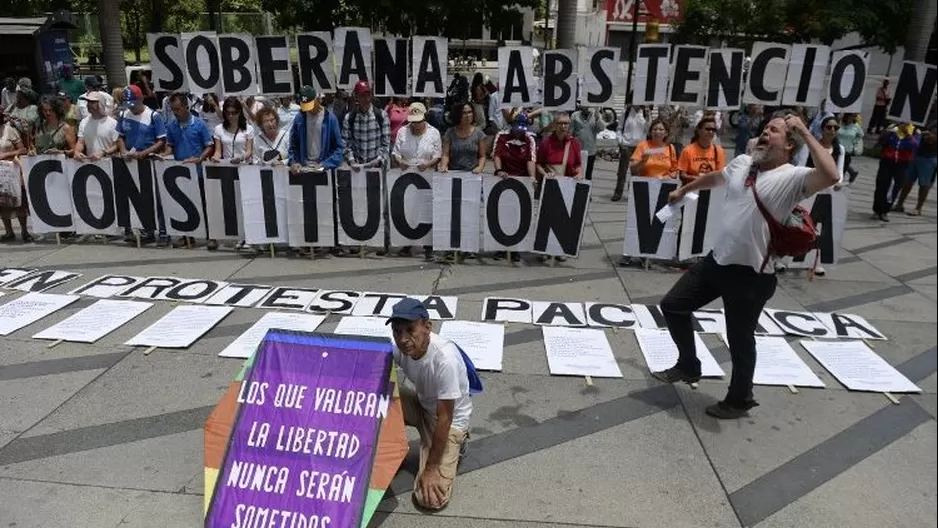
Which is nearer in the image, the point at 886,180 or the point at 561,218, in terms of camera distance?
the point at 561,218

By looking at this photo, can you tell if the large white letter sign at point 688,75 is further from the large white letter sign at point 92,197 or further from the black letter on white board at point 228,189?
the large white letter sign at point 92,197

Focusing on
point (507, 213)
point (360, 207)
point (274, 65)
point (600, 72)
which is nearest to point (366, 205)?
point (360, 207)

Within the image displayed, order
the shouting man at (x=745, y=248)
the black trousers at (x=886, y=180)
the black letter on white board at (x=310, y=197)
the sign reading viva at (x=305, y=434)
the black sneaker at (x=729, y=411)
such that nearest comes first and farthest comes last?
the sign reading viva at (x=305, y=434) → the shouting man at (x=745, y=248) → the black sneaker at (x=729, y=411) → the black letter on white board at (x=310, y=197) → the black trousers at (x=886, y=180)

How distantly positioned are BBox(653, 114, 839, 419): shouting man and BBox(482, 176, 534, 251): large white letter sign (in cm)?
301

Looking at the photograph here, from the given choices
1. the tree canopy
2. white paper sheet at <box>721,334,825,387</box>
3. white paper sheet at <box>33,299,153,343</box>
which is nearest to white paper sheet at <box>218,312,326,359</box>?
white paper sheet at <box>33,299,153,343</box>

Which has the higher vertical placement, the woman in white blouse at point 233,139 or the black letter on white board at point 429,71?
the black letter on white board at point 429,71

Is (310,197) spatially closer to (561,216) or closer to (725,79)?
(561,216)

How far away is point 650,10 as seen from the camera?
21.3m

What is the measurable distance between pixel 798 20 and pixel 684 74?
18.2 m

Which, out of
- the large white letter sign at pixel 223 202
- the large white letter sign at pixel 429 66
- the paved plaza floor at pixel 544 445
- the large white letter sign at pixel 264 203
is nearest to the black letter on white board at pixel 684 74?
the large white letter sign at pixel 429 66

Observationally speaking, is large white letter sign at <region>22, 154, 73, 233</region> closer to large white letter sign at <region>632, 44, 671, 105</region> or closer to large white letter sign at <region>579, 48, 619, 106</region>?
large white letter sign at <region>579, 48, 619, 106</region>

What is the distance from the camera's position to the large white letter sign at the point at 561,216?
7.55m

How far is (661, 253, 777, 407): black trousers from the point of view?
4.21 m

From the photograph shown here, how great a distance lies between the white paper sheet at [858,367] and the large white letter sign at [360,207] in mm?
4616
